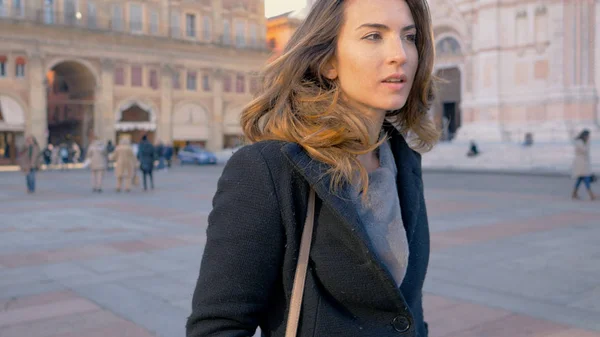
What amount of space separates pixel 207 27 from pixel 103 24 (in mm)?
8893

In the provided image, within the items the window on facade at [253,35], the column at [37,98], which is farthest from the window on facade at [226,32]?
the column at [37,98]

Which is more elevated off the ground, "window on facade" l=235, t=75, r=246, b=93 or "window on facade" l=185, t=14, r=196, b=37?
"window on facade" l=185, t=14, r=196, b=37

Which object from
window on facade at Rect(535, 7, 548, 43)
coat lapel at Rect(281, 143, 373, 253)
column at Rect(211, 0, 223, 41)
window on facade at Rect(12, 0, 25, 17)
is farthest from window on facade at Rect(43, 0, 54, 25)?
coat lapel at Rect(281, 143, 373, 253)

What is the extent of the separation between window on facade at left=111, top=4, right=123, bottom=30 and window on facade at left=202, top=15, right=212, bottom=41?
6874 millimetres

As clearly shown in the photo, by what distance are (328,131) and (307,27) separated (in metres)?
0.34

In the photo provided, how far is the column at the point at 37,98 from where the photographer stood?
Answer: 36.7m

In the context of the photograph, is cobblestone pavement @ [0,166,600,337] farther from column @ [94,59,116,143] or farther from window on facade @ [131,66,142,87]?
→ window on facade @ [131,66,142,87]

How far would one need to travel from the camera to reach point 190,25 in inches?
1796

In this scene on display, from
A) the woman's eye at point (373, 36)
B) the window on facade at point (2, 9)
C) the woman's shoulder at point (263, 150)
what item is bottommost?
the woman's shoulder at point (263, 150)

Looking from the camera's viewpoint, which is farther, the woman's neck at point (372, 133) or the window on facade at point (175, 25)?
the window on facade at point (175, 25)

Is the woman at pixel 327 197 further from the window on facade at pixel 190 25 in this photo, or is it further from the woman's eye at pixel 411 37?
the window on facade at pixel 190 25

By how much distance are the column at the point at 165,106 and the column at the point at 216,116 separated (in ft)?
11.9

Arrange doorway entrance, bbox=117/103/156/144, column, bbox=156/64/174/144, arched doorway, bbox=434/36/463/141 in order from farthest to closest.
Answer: column, bbox=156/64/174/144 → doorway entrance, bbox=117/103/156/144 → arched doorway, bbox=434/36/463/141

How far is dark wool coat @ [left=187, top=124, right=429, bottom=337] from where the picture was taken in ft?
4.59
